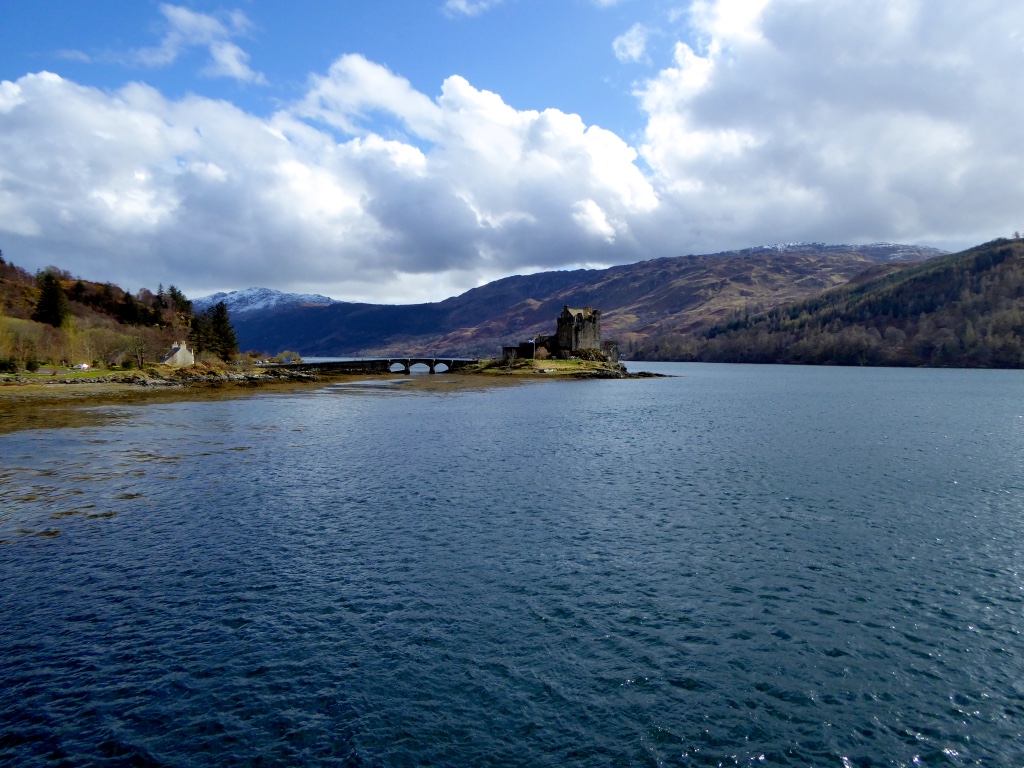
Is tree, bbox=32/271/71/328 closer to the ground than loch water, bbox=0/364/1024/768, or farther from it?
farther from it

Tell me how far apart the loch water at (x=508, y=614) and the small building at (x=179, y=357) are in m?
104

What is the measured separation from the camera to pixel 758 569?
23.7 m

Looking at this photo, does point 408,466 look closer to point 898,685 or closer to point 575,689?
point 575,689

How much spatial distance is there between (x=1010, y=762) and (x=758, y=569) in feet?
35.8

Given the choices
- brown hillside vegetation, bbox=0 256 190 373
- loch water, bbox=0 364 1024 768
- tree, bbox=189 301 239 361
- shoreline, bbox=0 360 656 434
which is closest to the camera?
loch water, bbox=0 364 1024 768

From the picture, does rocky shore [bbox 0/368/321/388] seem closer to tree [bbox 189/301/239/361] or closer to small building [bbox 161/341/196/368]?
small building [bbox 161/341/196/368]

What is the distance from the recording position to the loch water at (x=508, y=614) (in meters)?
13.7

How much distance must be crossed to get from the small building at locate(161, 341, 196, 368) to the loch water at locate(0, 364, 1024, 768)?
340 ft

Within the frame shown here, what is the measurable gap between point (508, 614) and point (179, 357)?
14600cm

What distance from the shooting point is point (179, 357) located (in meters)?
141

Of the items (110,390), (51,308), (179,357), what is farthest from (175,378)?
(51,308)

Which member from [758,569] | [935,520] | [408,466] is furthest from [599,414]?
[758,569]

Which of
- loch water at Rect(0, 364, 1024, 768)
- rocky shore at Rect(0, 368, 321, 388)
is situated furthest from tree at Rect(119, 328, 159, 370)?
loch water at Rect(0, 364, 1024, 768)

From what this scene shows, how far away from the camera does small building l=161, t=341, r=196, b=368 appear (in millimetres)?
138125
